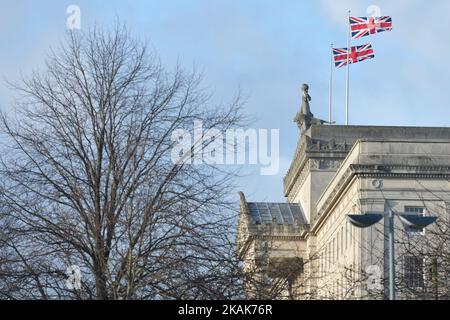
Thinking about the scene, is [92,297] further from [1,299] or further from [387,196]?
[387,196]

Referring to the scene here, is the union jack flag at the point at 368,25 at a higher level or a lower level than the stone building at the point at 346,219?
higher

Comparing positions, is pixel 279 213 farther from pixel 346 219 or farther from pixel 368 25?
pixel 346 219

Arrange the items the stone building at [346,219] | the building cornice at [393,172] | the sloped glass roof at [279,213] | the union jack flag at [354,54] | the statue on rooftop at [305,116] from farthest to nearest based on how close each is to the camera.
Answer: the sloped glass roof at [279,213]
the statue on rooftop at [305,116]
the union jack flag at [354,54]
the building cornice at [393,172]
the stone building at [346,219]

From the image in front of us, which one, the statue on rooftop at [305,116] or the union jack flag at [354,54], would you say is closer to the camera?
the union jack flag at [354,54]

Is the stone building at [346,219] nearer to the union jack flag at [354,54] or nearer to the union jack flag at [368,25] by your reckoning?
the union jack flag at [354,54]

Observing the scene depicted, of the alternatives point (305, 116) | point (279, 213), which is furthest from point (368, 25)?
point (279, 213)

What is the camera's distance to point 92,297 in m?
35.8

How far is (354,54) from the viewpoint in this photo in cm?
10269

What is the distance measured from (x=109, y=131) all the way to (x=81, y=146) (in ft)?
2.79

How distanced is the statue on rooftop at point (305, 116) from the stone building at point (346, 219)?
135 cm

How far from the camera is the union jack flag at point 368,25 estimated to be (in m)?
95.5

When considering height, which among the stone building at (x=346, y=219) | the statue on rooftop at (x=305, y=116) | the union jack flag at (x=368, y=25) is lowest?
the stone building at (x=346, y=219)

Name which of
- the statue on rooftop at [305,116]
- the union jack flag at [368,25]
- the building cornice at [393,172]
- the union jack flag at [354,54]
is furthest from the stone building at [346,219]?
the union jack flag at [368,25]

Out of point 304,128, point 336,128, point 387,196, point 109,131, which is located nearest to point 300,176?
point 304,128
